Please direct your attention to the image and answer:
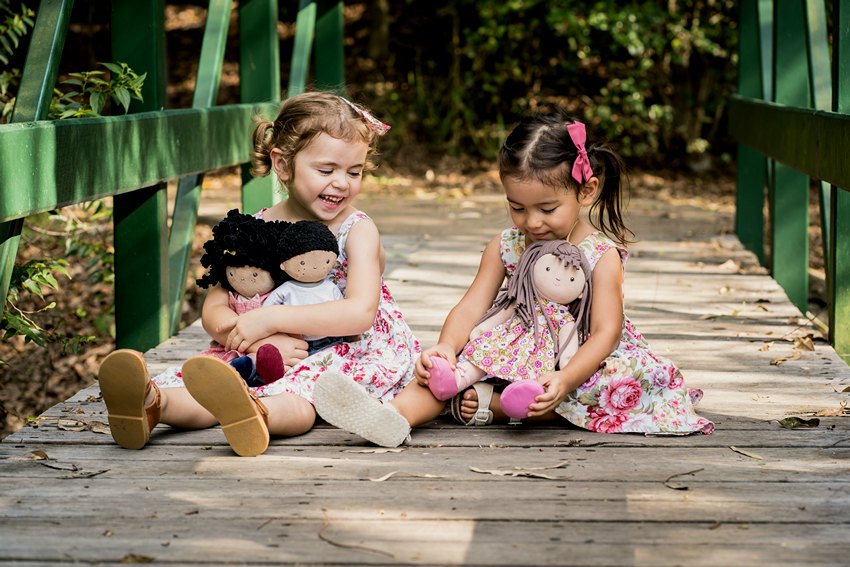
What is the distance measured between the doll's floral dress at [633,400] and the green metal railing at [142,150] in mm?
1455

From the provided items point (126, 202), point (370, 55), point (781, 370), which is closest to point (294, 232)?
point (126, 202)

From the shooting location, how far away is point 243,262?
3.27m

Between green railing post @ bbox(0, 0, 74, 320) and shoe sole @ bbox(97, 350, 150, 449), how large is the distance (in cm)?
41

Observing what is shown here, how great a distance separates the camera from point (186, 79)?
547 inches

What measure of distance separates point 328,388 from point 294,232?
59 centimetres

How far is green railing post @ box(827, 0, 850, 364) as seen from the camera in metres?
3.89

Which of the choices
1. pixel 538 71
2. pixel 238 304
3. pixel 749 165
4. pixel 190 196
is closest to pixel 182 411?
pixel 238 304

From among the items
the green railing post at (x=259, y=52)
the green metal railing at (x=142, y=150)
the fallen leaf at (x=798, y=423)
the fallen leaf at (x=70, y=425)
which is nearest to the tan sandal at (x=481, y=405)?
the fallen leaf at (x=798, y=423)

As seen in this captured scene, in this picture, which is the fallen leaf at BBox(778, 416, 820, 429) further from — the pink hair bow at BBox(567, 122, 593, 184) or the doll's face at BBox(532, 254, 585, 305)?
the pink hair bow at BBox(567, 122, 593, 184)

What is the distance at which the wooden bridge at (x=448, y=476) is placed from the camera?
217 cm

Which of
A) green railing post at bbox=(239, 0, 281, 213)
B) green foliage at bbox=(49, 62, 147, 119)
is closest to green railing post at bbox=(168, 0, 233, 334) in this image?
green foliage at bbox=(49, 62, 147, 119)

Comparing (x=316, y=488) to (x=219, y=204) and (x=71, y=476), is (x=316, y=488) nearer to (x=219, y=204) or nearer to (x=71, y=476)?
(x=71, y=476)

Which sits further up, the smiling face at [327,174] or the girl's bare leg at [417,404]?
the smiling face at [327,174]

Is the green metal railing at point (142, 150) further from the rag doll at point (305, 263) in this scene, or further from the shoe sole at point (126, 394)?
the rag doll at point (305, 263)
